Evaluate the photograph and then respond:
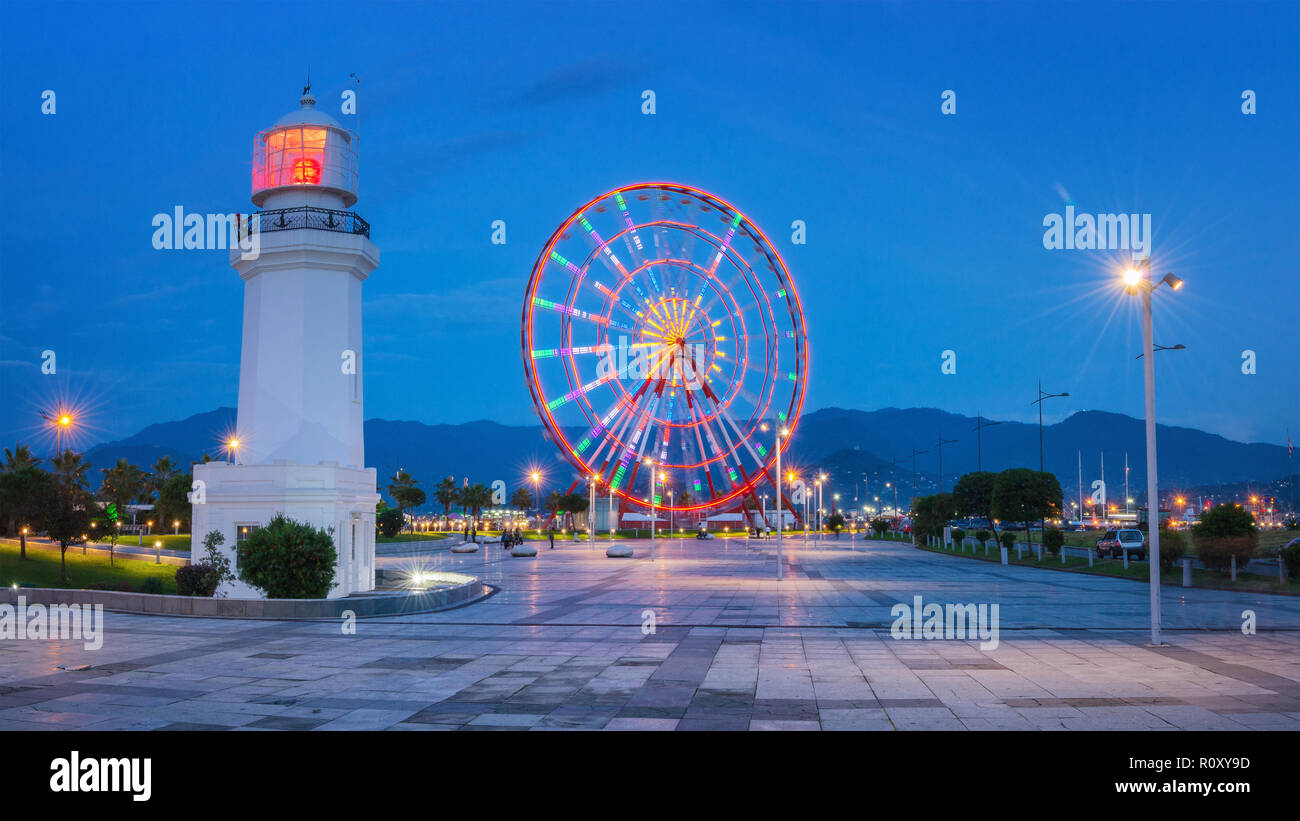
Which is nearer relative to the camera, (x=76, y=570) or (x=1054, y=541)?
(x=76, y=570)

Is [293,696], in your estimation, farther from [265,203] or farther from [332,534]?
[265,203]

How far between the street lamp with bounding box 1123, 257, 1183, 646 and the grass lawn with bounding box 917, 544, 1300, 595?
33.4ft

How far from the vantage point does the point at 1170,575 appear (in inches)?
1271

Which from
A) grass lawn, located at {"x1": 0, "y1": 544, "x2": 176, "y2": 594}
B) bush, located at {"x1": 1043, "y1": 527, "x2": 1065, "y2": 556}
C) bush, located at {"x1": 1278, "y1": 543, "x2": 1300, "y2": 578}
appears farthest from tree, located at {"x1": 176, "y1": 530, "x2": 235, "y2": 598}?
bush, located at {"x1": 1043, "y1": 527, "x2": 1065, "y2": 556}

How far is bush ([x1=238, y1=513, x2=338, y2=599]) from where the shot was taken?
2252 centimetres

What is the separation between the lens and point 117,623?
63.8 ft

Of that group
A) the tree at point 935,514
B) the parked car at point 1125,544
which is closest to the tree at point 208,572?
the parked car at point 1125,544

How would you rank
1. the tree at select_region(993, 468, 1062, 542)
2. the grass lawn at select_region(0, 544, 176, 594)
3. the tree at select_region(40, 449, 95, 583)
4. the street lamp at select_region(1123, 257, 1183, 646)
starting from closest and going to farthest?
the street lamp at select_region(1123, 257, 1183, 646), the tree at select_region(40, 449, 95, 583), the grass lawn at select_region(0, 544, 176, 594), the tree at select_region(993, 468, 1062, 542)

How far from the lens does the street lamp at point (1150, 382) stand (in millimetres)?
16672

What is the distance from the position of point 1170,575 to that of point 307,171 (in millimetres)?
29887

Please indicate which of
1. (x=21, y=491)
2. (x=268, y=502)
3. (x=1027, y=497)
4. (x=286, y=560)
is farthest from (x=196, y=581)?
(x=1027, y=497)

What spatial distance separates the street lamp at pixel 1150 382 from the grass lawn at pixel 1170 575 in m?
10.2

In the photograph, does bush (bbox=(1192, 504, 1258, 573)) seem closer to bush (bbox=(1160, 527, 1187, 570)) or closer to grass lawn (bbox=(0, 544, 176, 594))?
bush (bbox=(1160, 527, 1187, 570))

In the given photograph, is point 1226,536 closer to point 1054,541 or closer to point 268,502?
point 1054,541
